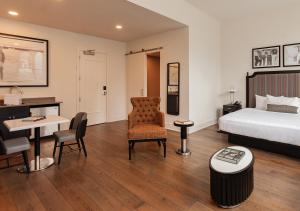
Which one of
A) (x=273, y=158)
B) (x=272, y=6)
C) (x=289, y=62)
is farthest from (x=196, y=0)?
(x=273, y=158)

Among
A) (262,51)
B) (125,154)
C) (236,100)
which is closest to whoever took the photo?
(125,154)

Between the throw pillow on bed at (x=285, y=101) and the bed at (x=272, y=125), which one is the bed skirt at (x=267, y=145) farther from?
the throw pillow on bed at (x=285, y=101)

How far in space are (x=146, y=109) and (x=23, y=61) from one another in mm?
3141

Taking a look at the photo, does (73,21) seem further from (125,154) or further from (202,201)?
(202,201)

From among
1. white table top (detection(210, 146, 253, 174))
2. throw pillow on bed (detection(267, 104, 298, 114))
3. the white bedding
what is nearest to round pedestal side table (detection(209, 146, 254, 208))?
white table top (detection(210, 146, 253, 174))

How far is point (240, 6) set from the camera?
4.90 meters

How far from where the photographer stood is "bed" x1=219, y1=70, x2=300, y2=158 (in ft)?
10.8

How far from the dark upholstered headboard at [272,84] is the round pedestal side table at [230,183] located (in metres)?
3.76

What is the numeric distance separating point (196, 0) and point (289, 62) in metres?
2.81

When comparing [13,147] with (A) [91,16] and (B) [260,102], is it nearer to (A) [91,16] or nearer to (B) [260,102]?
(A) [91,16]

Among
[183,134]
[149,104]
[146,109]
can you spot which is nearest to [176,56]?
[149,104]

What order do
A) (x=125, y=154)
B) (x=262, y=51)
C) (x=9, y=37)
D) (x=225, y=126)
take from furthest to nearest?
(x=262, y=51), (x=9, y=37), (x=225, y=126), (x=125, y=154)

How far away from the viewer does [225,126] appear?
406cm

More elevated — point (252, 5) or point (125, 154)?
point (252, 5)
